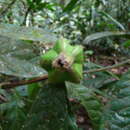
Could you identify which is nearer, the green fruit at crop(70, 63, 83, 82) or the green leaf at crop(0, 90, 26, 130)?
the green fruit at crop(70, 63, 83, 82)

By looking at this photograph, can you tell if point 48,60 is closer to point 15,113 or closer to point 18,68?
point 18,68

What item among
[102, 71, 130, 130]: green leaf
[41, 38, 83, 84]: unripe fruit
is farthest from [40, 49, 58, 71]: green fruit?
[102, 71, 130, 130]: green leaf

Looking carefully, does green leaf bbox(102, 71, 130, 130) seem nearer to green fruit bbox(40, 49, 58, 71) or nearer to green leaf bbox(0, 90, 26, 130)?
green fruit bbox(40, 49, 58, 71)

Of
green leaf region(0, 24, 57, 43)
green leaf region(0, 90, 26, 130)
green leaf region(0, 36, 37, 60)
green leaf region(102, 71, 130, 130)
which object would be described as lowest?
green leaf region(0, 90, 26, 130)

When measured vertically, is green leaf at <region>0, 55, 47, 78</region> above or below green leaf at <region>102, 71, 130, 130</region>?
above

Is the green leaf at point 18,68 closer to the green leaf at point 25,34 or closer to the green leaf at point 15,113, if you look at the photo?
the green leaf at point 25,34

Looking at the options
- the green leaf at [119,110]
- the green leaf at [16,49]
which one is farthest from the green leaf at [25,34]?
the green leaf at [119,110]

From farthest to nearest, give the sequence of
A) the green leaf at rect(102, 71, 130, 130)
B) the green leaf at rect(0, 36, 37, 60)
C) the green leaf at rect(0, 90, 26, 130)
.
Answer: the green leaf at rect(0, 90, 26, 130)
the green leaf at rect(0, 36, 37, 60)
the green leaf at rect(102, 71, 130, 130)

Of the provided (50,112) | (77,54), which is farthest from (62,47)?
(50,112)
